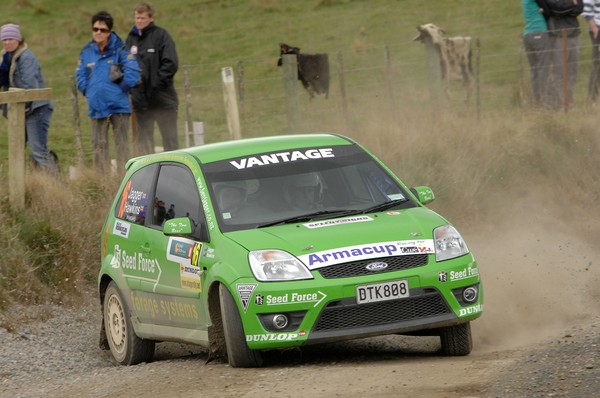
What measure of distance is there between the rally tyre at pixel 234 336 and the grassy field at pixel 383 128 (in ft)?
12.9

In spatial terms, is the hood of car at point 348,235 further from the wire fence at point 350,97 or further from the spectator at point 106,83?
the wire fence at point 350,97

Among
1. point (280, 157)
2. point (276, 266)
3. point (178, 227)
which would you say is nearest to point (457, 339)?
point (276, 266)

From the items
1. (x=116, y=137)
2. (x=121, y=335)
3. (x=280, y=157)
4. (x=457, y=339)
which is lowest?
(x=121, y=335)

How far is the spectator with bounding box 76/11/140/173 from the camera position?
15.4 m

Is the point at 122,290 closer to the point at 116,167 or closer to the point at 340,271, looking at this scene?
the point at 340,271

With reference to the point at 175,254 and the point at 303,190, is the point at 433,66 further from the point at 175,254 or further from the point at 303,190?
the point at 175,254

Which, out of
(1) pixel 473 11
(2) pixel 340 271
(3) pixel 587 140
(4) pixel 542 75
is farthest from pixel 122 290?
(1) pixel 473 11

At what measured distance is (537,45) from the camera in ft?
65.1

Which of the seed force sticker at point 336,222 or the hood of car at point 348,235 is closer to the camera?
the hood of car at point 348,235

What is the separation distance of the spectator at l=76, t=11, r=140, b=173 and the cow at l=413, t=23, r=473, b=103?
6.28 meters

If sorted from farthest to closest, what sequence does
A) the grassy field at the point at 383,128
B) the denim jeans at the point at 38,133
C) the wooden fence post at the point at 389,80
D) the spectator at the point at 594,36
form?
the spectator at the point at 594,36, the wooden fence post at the point at 389,80, the denim jeans at the point at 38,133, the grassy field at the point at 383,128

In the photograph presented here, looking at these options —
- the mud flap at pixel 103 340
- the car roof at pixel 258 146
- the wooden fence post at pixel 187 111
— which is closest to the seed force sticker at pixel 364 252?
the car roof at pixel 258 146

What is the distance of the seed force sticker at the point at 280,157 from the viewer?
10094mm

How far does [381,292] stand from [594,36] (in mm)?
12246
